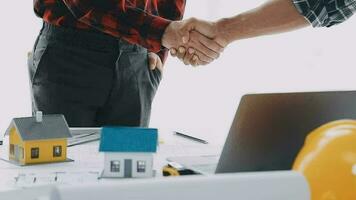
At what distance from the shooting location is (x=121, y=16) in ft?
5.77

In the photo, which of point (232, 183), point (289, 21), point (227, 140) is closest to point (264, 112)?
point (227, 140)

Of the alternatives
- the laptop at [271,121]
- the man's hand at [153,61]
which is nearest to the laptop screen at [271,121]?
the laptop at [271,121]

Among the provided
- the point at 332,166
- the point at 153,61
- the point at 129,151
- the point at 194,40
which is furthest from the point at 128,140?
the point at 194,40

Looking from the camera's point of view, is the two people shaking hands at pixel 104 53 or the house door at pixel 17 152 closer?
the house door at pixel 17 152

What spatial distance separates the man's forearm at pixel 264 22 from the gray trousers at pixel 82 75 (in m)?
0.38

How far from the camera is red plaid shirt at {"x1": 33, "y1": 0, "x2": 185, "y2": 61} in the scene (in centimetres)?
165

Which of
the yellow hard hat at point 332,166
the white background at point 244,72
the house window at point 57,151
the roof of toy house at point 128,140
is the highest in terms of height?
the yellow hard hat at point 332,166

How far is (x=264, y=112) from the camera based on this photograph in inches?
32.9

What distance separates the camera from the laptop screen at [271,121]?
82 centimetres

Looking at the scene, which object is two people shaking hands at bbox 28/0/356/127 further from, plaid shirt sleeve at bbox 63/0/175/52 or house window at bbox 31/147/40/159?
house window at bbox 31/147/40/159

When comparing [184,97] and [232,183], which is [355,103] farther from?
[184,97]

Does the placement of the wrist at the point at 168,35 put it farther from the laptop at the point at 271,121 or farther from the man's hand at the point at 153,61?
the laptop at the point at 271,121

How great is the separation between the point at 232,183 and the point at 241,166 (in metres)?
0.30

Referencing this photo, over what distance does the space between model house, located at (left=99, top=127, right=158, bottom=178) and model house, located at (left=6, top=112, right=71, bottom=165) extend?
169mm
